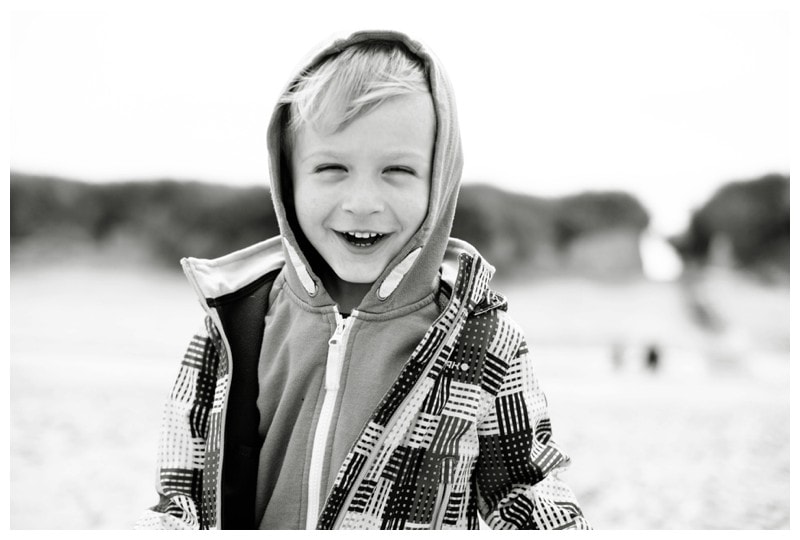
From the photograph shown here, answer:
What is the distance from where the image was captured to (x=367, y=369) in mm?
1316

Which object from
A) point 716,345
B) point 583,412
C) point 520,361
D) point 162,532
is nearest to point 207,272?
point 162,532

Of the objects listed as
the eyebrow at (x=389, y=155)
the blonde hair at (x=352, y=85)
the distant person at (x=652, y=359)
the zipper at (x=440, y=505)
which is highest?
the blonde hair at (x=352, y=85)

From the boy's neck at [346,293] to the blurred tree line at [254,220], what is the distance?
21193 mm

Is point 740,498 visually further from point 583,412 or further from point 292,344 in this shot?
point 292,344

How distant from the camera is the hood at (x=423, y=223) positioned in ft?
4.50

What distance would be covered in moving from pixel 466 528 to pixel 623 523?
2634mm

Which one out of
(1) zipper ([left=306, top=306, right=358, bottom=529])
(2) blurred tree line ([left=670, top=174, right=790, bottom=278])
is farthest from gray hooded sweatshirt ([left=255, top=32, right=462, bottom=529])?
(2) blurred tree line ([left=670, top=174, right=790, bottom=278])

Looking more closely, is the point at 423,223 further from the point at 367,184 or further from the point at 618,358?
the point at 618,358

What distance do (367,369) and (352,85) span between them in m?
0.52

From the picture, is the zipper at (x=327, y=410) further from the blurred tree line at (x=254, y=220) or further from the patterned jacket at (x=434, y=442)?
the blurred tree line at (x=254, y=220)

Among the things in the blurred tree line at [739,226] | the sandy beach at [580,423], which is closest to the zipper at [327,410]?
the sandy beach at [580,423]

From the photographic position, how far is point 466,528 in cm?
135

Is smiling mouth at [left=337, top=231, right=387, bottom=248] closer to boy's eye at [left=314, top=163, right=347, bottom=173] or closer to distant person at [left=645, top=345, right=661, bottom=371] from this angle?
boy's eye at [left=314, top=163, right=347, bottom=173]

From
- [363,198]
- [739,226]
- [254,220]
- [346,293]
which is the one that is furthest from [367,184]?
[739,226]
